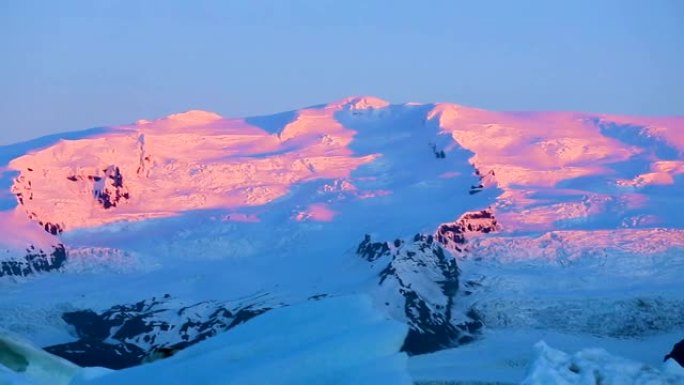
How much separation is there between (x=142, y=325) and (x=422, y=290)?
20.5m

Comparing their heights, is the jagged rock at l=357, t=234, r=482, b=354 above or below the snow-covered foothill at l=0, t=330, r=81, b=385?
below

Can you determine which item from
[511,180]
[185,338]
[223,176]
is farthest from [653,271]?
[223,176]

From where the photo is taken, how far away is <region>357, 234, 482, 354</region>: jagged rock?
93500 mm

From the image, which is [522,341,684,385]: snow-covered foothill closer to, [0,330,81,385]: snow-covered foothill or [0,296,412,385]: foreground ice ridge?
[0,296,412,385]: foreground ice ridge

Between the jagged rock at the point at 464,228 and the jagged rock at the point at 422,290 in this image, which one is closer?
the jagged rock at the point at 422,290

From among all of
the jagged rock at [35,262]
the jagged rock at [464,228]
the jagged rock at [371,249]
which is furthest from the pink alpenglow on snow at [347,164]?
the jagged rock at [371,249]

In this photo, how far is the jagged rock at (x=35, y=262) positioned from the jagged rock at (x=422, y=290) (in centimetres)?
2413

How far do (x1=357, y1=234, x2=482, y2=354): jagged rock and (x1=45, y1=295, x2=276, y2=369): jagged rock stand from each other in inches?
352

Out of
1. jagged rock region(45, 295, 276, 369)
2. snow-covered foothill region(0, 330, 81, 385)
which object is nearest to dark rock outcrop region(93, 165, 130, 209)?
jagged rock region(45, 295, 276, 369)

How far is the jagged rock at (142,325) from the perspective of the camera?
93.9 meters

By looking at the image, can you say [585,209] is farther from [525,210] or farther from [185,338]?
[185,338]

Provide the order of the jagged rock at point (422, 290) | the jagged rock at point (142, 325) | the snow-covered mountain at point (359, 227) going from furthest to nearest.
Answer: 1. the snow-covered mountain at point (359, 227)
2. the jagged rock at point (142, 325)
3. the jagged rock at point (422, 290)

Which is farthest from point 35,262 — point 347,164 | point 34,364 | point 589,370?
point 589,370

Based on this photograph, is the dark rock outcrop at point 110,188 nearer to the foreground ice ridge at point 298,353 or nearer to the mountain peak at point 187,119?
the mountain peak at point 187,119
